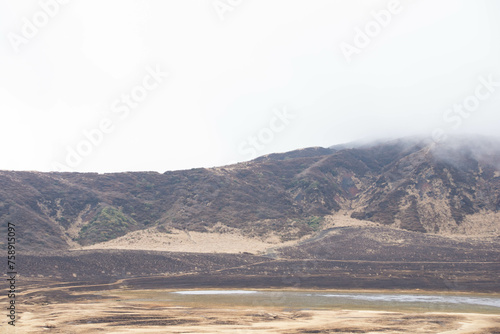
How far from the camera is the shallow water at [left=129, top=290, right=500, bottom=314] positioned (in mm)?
40219

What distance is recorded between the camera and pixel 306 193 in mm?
125000

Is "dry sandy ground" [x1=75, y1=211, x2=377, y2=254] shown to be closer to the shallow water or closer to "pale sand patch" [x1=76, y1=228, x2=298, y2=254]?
"pale sand patch" [x1=76, y1=228, x2=298, y2=254]

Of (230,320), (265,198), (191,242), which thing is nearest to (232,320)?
(230,320)

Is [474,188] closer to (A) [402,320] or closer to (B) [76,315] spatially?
(A) [402,320]

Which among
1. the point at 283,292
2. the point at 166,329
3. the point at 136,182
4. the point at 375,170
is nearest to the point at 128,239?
the point at 136,182

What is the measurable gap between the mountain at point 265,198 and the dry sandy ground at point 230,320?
51562 millimetres

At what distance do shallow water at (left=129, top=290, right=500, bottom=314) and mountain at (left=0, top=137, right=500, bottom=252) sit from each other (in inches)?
1799

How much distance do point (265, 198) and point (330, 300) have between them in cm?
7659

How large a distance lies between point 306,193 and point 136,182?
49635mm

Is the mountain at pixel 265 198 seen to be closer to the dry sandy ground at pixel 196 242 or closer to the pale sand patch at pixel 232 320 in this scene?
the dry sandy ground at pixel 196 242

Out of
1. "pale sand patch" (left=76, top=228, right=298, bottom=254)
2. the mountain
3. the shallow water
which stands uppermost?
the mountain

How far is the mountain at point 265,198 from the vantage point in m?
98.1

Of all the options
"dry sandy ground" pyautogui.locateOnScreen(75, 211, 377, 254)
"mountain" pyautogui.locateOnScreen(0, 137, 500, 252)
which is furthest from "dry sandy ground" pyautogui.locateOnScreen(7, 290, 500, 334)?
"mountain" pyautogui.locateOnScreen(0, 137, 500, 252)

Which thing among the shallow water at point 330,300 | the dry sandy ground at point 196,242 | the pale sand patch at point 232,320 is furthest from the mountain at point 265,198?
the pale sand patch at point 232,320
